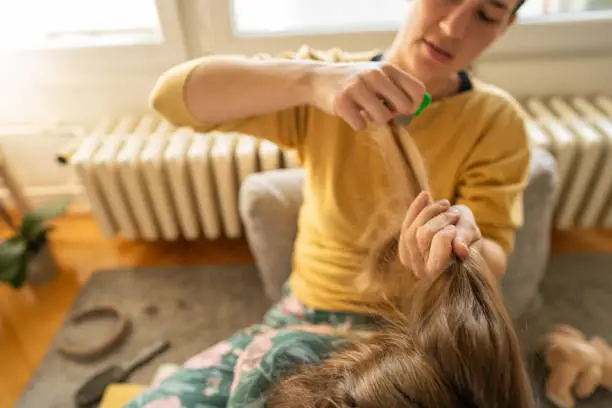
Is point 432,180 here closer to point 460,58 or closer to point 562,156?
point 460,58

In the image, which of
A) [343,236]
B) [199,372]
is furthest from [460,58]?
[199,372]

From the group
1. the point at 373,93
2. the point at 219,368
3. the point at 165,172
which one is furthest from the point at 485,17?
the point at 165,172

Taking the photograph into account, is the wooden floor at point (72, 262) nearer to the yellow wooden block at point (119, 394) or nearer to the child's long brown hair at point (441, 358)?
the yellow wooden block at point (119, 394)

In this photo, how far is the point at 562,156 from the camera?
130cm

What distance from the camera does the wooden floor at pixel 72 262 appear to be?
138 centimetres

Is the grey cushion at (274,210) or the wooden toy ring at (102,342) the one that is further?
the wooden toy ring at (102,342)

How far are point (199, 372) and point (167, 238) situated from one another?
786mm

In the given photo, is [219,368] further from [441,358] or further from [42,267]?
[42,267]

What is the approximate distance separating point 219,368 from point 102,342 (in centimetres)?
65

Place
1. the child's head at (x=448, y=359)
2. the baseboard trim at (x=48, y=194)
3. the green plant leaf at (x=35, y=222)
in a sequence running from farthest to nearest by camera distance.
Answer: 1. the baseboard trim at (x=48, y=194)
2. the green plant leaf at (x=35, y=222)
3. the child's head at (x=448, y=359)

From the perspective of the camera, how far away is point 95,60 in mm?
1393

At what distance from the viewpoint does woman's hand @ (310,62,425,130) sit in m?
0.61

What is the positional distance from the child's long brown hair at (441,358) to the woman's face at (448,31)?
0.33 metres

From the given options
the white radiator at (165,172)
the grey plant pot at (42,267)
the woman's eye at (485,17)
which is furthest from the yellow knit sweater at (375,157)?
the grey plant pot at (42,267)
